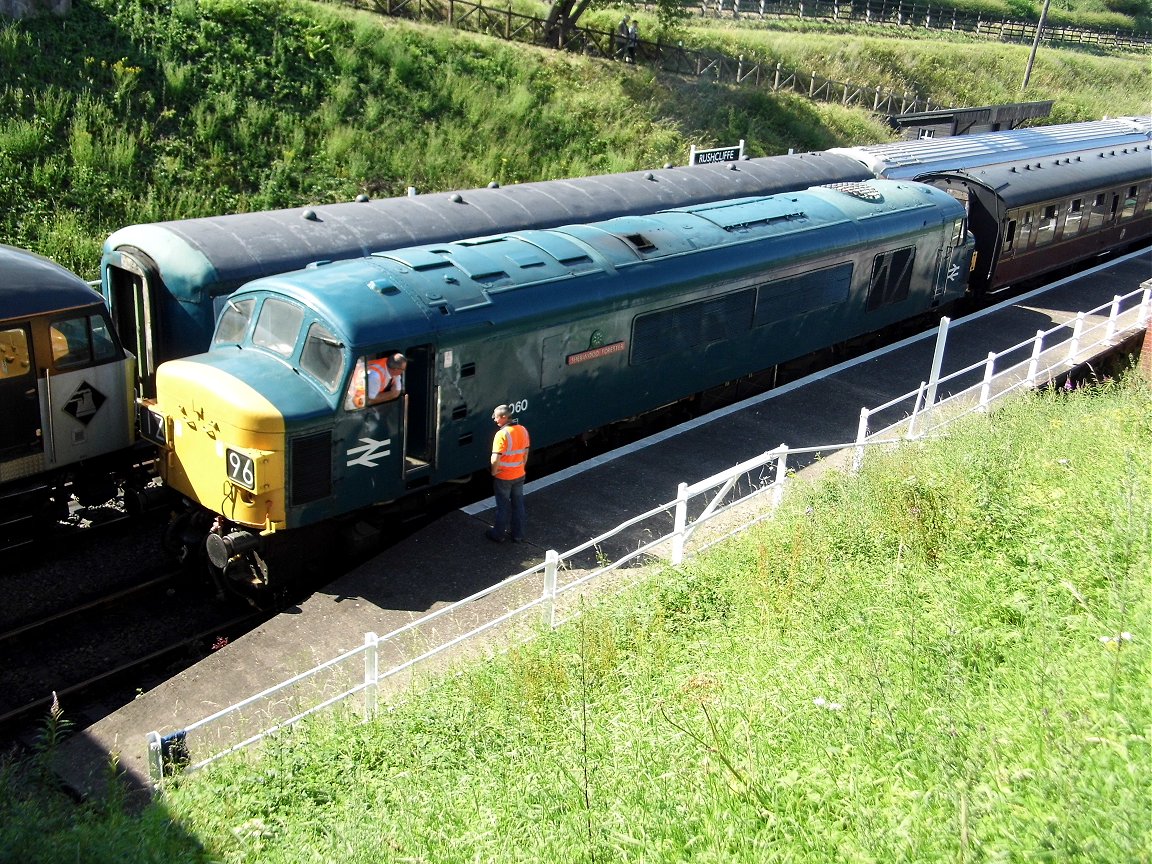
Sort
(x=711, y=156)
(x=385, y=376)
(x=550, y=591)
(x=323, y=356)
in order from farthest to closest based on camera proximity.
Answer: (x=711, y=156) < (x=385, y=376) < (x=323, y=356) < (x=550, y=591)

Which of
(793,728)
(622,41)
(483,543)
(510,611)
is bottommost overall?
(483,543)

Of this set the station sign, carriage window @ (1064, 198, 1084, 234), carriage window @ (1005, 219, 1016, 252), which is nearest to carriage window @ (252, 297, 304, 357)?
the station sign

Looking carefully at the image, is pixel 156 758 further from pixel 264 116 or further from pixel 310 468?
pixel 264 116

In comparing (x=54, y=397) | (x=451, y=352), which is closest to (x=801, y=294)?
(x=451, y=352)

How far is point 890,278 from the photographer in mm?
17500

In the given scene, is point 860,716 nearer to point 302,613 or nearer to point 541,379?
point 302,613

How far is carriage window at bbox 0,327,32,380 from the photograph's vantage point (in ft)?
35.9

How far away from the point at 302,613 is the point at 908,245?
40.0ft

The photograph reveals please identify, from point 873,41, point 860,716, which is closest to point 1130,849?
point 860,716

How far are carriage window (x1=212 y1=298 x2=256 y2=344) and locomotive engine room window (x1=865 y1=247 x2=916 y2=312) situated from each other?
402 inches

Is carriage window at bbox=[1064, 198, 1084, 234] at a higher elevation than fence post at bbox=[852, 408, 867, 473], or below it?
higher

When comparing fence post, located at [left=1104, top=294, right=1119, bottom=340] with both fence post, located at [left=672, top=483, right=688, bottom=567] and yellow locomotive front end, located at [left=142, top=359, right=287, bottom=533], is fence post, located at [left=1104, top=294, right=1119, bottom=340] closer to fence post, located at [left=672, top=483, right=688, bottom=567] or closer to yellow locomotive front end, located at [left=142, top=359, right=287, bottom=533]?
fence post, located at [left=672, top=483, right=688, bottom=567]

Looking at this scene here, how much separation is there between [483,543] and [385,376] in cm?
208

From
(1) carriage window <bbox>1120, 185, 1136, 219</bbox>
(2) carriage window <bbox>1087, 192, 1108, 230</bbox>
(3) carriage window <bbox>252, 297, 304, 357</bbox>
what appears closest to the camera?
(3) carriage window <bbox>252, 297, 304, 357</bbox>
